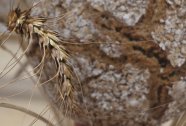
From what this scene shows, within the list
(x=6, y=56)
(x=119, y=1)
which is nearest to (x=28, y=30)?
(x=119, y=1)

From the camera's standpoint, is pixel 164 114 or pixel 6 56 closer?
pixel 164 114

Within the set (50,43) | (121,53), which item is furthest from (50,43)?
(121,53)

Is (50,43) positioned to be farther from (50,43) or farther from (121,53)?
(121,53)

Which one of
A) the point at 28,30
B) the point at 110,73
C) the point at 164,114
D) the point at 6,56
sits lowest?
the point at 6,56

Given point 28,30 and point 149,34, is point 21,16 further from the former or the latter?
point 149,34

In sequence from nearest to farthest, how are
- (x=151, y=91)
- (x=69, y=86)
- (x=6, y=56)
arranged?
(x=69, y=86) → (x=151, y=91) → (x=6, y=56)

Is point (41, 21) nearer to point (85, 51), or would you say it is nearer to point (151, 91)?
point (85, 51)

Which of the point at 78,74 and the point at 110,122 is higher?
the point at 78,74

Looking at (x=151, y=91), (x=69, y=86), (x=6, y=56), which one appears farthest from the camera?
(x=6, y=56)
